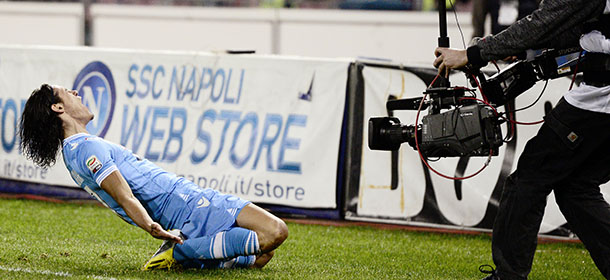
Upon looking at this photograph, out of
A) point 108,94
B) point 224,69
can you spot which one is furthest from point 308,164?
point 108,94

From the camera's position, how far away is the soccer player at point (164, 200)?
5.61 meters

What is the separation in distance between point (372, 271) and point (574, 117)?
1763mm

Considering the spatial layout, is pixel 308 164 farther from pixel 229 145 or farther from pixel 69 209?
pixel 69 209

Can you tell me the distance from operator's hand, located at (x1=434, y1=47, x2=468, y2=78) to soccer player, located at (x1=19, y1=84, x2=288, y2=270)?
134 centimetres

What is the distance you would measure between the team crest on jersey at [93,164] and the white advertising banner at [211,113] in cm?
330

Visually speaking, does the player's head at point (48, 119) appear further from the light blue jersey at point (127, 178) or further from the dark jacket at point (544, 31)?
the dark jacket at point (544, 31)

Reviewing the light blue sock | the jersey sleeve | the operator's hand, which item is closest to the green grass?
the light blue sock

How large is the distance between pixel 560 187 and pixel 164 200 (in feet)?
7.32

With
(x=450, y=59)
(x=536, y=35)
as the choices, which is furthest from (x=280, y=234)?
(x=536, y=35)

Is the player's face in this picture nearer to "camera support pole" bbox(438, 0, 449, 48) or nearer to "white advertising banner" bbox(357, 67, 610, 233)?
"camera support pole" bbox(438, 0, 449, 48)

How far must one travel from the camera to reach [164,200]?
5695mm

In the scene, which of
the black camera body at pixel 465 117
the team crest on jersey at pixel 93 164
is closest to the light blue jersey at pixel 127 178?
the team crest on jersey at pixel 93 164

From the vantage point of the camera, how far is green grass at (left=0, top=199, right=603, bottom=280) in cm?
580

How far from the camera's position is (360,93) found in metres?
8.52
